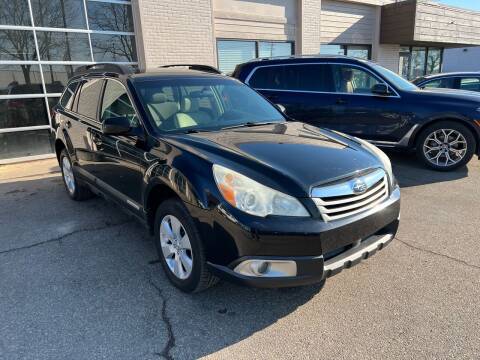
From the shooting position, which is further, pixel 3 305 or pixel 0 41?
pixel 0 41

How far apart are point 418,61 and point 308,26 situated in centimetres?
826

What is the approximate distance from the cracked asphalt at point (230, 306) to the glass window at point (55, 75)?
5247 millimetres

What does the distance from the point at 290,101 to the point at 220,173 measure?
191 inches

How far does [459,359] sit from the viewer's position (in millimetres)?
2227

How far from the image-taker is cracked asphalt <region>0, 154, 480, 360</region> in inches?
94.1

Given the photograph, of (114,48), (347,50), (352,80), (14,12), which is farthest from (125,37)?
(347,50)

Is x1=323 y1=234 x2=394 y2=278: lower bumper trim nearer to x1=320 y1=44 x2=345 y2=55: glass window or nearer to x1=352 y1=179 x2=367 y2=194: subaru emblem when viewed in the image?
x1=352 y1=179 x2=367 y2=194: subaru emblem

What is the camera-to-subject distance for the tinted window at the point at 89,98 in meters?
4.24

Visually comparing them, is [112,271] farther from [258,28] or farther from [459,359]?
[258,28]

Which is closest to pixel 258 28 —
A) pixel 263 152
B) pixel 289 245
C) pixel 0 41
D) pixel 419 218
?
pixel 0 41

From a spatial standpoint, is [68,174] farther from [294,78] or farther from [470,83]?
[470,83]

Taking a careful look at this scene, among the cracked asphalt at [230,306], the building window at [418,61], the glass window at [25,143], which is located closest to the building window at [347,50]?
the building window at [418,61]

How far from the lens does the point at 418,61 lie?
17.8 metres

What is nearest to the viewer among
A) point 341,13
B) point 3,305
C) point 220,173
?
point 220,173
